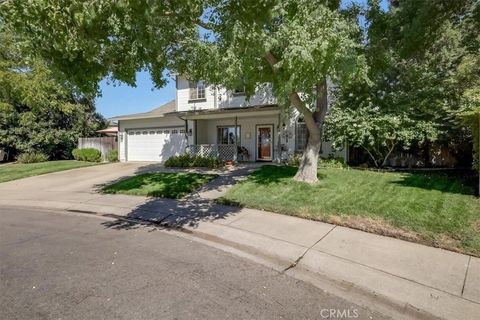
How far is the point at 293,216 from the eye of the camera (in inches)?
283

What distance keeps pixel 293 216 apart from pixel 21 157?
22.5 m

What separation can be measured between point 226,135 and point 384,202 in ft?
42.6

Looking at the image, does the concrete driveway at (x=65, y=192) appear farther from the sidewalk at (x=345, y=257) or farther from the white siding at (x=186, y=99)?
the white siding at (x=186, y=99)

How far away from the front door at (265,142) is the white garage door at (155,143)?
4.61 m

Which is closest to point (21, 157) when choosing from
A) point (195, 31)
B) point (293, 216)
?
point (195, 31)

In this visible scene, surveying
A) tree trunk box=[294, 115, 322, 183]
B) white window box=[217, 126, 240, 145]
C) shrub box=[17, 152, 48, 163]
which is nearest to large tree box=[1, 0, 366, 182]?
tree trunk box=[294, 115, 322, 183]

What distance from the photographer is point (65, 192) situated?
11398mm

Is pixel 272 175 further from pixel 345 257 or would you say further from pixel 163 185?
pixel 345 257

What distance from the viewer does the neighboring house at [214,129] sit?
1662cm

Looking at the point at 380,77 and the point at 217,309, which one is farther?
the point at 380,77

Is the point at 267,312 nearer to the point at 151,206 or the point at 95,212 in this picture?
the point at 151,206

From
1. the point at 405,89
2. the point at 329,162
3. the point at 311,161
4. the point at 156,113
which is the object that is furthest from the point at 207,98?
the point at 405,89

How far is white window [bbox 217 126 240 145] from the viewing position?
19.3 metres

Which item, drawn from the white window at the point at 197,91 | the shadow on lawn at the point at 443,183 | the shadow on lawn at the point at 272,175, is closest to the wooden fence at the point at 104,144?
the white window at the point at 197,91
